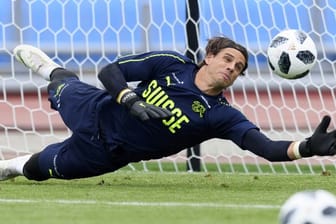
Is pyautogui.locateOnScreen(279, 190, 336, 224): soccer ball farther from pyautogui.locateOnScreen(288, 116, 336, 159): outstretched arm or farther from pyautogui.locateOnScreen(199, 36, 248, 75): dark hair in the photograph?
pyautogui.locateOnScreen(199, 36, 248, 75): dark hair

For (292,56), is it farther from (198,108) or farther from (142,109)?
(142,109)

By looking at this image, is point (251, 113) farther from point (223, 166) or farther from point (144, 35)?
point (144, 35)

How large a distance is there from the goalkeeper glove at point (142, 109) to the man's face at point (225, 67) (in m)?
0.43

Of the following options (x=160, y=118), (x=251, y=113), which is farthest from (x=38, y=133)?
(x=160, y=118)

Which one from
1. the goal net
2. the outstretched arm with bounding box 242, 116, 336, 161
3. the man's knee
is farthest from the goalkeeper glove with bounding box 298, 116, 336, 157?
the goal net

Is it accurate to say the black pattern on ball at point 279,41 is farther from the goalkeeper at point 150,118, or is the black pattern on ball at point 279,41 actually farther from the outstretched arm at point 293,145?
the outstretched arm at point 293,145

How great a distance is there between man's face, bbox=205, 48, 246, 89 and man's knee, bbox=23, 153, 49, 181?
1.22 m

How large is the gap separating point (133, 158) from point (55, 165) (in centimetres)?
49

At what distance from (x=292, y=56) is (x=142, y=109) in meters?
1.31

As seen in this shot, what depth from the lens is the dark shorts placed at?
6102mm

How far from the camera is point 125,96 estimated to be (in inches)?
223

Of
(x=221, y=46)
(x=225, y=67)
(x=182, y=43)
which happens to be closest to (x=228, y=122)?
(x=225, y=67)

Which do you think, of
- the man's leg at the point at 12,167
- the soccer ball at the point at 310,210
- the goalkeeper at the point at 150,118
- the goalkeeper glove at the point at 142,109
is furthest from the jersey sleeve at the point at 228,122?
the soccer ball at the point at 310,210

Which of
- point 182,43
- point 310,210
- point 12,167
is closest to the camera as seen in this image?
point 310,210
